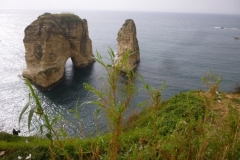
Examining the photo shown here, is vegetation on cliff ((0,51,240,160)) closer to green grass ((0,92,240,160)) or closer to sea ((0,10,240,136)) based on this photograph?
green grass ((0,92,240,160))

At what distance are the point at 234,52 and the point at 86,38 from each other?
140 ft

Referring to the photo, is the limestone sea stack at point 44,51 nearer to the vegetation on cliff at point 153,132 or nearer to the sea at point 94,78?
the sea at point 94,78

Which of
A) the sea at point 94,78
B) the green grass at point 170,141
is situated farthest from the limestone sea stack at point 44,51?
the green grass at point 170,141

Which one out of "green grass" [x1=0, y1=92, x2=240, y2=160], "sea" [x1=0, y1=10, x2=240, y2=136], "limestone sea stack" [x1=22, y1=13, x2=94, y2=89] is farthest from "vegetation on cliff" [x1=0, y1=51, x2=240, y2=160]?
"limestone sea stack" [x1=22, y1=13, x2=94, y2=89]

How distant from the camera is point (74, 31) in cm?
4088

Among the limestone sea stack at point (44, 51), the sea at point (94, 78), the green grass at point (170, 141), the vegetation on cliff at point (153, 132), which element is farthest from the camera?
the limestone sea stack at point (44, 51)

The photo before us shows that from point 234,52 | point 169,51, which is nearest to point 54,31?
point 169,51

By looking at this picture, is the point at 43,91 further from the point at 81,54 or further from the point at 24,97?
the point at 81,54

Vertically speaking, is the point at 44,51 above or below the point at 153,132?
below

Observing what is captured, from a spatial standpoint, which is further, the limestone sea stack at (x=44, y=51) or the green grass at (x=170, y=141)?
the limestone sea stack at (x=44, y=51)

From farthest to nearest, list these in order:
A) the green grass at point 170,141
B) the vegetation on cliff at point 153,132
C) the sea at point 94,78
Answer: the sea at point 94,78
the green grass at point 170,141
the vegetation on cliff at point 153,132

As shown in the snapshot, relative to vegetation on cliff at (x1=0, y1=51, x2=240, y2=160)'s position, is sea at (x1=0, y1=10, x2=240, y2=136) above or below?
below

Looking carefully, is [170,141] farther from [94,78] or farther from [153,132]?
[94,78]

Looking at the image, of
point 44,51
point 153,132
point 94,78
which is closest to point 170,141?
point 153,132
